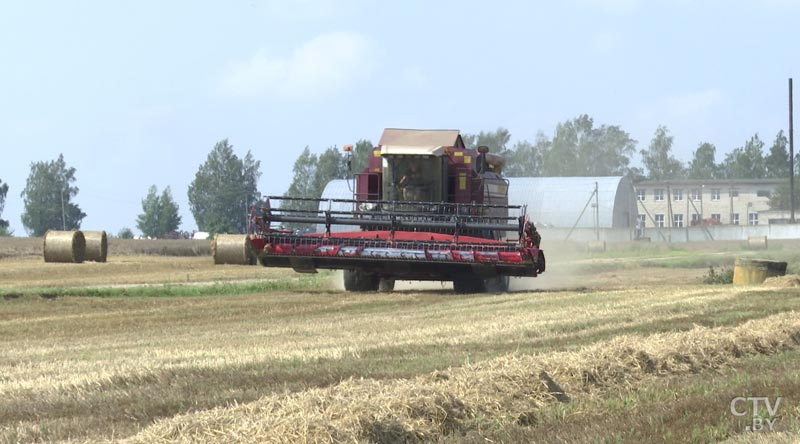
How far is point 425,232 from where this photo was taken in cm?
2252

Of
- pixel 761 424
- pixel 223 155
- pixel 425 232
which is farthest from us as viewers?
pixel 223 155

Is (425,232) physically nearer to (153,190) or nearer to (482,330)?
(482,330)

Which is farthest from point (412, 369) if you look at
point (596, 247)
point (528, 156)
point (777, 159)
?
point (777, 159)

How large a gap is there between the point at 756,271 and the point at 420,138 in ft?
24.5

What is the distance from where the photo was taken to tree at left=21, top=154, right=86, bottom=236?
135125 millimetres

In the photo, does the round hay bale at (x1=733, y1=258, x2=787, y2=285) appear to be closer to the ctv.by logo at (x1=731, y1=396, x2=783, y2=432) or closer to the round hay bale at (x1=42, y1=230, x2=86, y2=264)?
the ctv.by logo at (x1=731, y1=396, x2=783, y2=432)

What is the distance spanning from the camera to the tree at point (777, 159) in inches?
5728

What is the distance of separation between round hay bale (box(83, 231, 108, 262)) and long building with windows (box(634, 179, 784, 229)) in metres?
74.5

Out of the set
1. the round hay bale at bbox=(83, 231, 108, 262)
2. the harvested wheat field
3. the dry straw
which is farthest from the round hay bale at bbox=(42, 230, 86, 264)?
the dry straw

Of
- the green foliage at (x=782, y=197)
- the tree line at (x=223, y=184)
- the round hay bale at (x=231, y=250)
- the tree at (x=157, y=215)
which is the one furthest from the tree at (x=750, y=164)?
the round hay bale at (x=231, y=250)

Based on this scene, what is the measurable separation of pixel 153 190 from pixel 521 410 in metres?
136

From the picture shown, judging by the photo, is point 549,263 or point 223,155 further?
point 223,155

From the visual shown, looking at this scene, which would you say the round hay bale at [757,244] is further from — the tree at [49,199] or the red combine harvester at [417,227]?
the tree at [49,199]

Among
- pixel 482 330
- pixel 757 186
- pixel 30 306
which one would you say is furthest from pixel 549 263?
pixel 757 186
